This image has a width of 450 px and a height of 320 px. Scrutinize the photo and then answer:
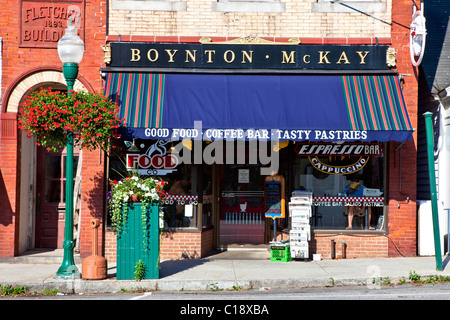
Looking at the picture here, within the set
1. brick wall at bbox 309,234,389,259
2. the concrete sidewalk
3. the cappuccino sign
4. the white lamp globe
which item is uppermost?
the white lamp globe

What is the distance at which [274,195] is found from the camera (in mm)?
13602

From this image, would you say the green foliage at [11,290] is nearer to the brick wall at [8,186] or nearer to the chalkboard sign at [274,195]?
the brick wall at [8,186]

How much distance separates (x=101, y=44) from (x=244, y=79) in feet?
10.4

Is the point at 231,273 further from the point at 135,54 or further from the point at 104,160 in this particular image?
the point at 135,54

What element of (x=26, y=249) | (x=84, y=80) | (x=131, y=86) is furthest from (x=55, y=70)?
(x=26, y=249)

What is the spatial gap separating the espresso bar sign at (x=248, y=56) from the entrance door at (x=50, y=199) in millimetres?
2794

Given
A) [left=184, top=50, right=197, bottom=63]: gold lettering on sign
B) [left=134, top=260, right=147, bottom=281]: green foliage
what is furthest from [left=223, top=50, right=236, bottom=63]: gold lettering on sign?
[left=134, top=260, right=147, bottom=281]: green foliage

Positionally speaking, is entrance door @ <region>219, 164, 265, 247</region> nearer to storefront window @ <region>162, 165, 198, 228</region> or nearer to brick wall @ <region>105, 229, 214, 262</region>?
storefront window @ <region>162, 165, 198, 228</region>

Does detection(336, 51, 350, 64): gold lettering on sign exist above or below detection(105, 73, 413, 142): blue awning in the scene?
above

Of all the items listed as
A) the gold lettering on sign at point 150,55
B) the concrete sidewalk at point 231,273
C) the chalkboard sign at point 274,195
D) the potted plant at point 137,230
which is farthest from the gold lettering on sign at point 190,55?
the concrete sidewalk at point 231,273

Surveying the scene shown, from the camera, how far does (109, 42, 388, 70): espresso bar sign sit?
1321cm

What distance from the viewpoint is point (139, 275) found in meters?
10.5

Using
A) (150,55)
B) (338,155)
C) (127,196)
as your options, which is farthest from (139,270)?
(338,155)

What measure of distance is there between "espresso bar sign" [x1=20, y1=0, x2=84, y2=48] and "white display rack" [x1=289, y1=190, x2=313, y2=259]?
5.82 m
